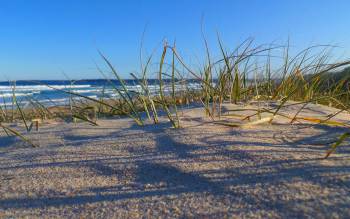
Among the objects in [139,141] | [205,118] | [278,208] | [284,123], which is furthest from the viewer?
[205,118]

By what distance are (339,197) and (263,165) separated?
0.21 meters

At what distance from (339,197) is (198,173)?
307mm

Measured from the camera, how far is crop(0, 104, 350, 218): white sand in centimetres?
64

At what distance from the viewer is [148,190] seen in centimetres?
75

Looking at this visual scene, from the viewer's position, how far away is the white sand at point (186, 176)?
25.3 inches

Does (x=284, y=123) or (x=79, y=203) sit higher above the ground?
(x=284, y=123)

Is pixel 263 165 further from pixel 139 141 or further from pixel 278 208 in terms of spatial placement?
pixel 139 141

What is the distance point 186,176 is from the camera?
80cm

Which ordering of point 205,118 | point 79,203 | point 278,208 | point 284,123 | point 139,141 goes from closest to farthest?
point 278,208 < point 79,203 < point 139,141 < point 284,123 < point 205,118

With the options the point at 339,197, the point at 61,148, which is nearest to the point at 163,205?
the point at 339,197

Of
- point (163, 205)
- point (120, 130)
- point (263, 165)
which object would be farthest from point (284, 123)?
point (163, 205)

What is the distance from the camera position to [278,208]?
61 centimetres

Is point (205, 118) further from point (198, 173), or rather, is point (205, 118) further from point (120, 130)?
point (198, 173)

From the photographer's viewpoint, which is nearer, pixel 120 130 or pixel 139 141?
pixel 139 141
